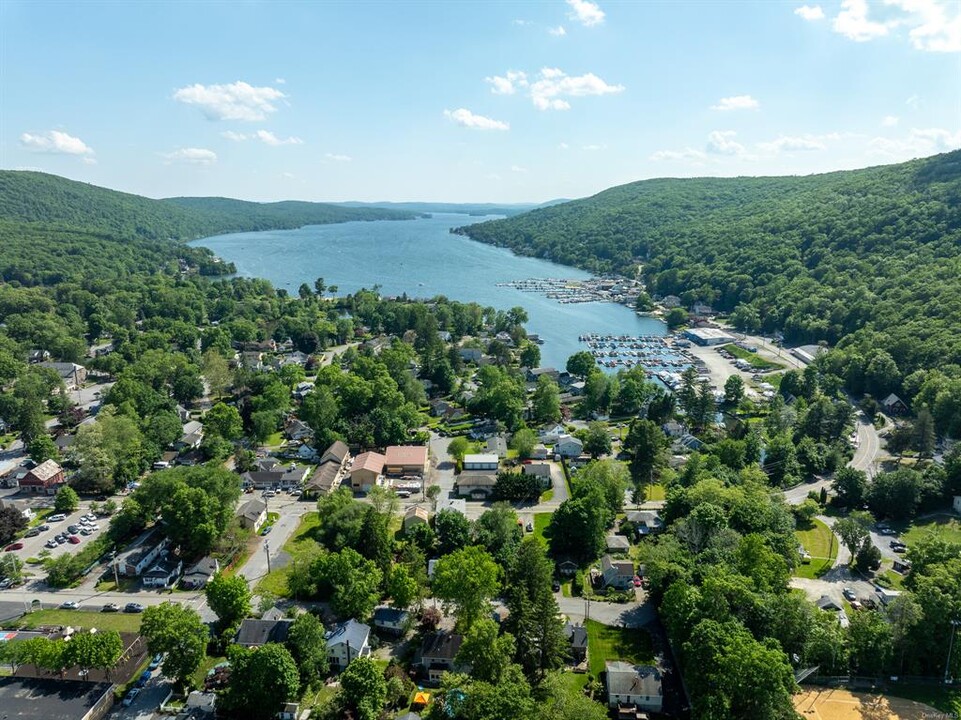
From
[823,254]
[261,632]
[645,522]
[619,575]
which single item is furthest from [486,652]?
[823,254]

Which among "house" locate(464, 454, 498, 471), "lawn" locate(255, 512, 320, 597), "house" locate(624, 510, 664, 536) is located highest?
"house" locate(464, 454, 498, 471)

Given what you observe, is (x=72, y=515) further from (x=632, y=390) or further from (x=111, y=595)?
(x=632, y=390)

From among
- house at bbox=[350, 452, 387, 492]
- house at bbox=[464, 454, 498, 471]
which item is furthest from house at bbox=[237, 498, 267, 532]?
house at bbox=[464, 454, 498, 471]

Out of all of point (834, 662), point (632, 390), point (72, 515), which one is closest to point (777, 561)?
point (834, 662)

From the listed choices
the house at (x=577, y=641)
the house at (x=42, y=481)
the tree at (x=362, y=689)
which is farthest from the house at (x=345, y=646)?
the house at (x=42, y=481)

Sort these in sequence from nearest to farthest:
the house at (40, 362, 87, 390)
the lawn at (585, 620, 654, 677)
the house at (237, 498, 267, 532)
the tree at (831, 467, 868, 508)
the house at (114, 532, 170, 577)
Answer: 1. the lawn at (585, 620, 654, 677)
2. the house at (114, 532, 170, 577)
3. the house at (237, 498, 267, 532)
4. the tree at (831, 467, 868, 508)
5. the house at (40, 362, 87, 390)

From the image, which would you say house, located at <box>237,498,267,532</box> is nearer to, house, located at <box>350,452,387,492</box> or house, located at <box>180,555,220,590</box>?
house, located at <box>180,555,220,590</box>

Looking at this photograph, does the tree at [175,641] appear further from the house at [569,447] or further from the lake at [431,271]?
the lake at [431,271]
